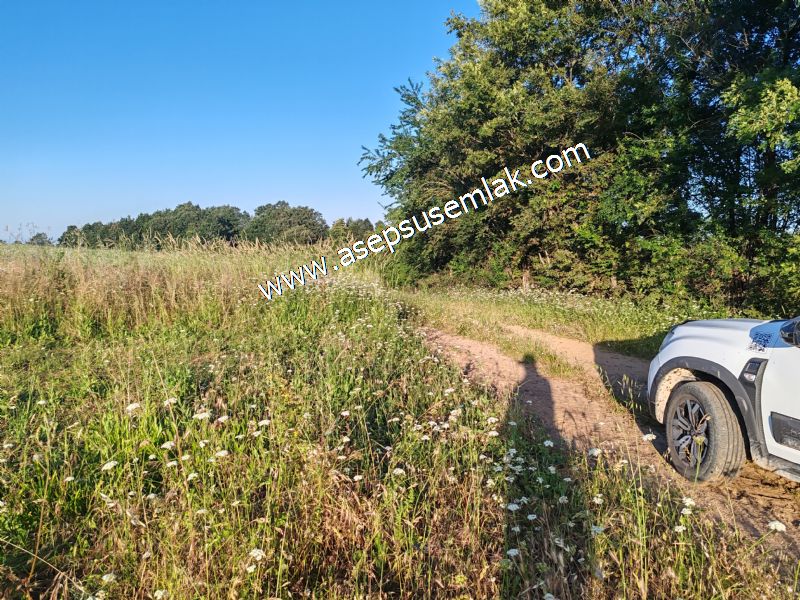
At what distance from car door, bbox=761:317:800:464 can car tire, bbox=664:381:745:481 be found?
0.26m

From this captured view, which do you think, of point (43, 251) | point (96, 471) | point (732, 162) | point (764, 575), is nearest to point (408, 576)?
point (764, 575)

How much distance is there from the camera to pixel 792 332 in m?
2.97

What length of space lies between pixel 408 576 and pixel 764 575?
1.77 m

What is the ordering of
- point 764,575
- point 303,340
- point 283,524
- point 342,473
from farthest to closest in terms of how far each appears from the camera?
point 303,340 → point 342,473 → point 283,524 → point 764,575

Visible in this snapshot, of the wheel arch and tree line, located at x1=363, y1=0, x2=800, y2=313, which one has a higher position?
tree line, located at x1=363, y1=0, x2=800, y2=313

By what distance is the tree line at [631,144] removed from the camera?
30.8 ft

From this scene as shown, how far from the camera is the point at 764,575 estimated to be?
2.19m

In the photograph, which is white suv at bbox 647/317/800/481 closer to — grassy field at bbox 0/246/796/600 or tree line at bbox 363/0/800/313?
grassy field at bbox 0/246/796/600

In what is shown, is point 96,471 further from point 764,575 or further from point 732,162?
point 732,162

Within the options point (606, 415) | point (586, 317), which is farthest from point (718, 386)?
point (586, 317)

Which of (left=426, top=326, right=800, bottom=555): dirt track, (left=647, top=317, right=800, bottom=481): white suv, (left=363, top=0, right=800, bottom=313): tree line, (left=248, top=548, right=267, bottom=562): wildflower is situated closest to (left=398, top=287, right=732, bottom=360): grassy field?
(left=426, top=326, right=800, bottom=555): dirt track

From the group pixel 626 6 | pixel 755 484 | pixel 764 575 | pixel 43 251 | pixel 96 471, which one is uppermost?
pixel 626 6

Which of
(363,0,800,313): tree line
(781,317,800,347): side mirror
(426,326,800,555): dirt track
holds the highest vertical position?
(363,0,800,313): tree line

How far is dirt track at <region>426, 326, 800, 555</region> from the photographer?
3098mm
